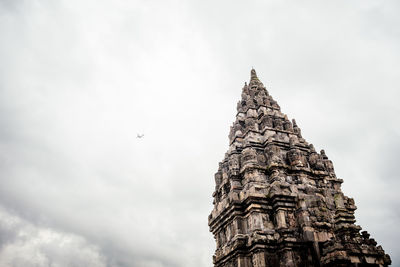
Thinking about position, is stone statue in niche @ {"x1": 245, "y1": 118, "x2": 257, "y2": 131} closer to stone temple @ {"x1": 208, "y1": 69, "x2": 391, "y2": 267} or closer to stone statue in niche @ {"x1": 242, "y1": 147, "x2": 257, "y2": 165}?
stone temple @ {"x1": 208, "y1": 69, "x2": 391, "y2": 267}

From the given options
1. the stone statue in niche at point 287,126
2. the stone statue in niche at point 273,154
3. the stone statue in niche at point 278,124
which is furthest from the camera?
the stone statue in niche at point 287,126

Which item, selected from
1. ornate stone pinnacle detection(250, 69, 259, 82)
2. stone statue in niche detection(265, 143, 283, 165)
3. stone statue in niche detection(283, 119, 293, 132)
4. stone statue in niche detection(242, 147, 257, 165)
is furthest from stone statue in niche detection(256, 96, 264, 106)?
stone statue in niche detection(242, 147, 257, 165)

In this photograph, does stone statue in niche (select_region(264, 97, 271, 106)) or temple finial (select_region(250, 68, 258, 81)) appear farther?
temple finial (select_region(250, 68, 258, 81))

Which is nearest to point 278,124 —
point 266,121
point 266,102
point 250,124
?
point 266,121

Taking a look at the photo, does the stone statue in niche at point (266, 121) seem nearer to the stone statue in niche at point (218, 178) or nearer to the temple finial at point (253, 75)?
the stone statue in niche at point (218, 178)

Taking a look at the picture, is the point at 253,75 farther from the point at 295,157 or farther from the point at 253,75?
the point at 295,157

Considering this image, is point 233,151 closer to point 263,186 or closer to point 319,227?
point 263,186

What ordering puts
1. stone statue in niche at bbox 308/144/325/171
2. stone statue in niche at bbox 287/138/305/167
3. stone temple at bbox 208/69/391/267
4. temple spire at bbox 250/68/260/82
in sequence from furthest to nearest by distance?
temple spire at bbox 250/68/260/82 → stone statue in niche at bbox 308/144/325/171 → stone statue in niche at bbox 287/138/305/167 → stone temple at bbox 208/69/391/267

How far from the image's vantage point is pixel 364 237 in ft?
41.5

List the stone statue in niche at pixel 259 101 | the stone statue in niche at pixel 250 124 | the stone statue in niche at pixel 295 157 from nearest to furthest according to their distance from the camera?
the stone statue in niche at pixel 295 157
the stone statue in niche at pixel 250 124
the stone statue in niche at pixel 259 101

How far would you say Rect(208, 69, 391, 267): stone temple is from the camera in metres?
11.6

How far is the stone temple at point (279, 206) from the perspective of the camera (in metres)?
11.6

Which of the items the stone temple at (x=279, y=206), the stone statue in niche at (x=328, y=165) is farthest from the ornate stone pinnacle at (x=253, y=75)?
the stone statue in niche at (x=328, y=165)

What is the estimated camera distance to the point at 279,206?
13.0 meters
